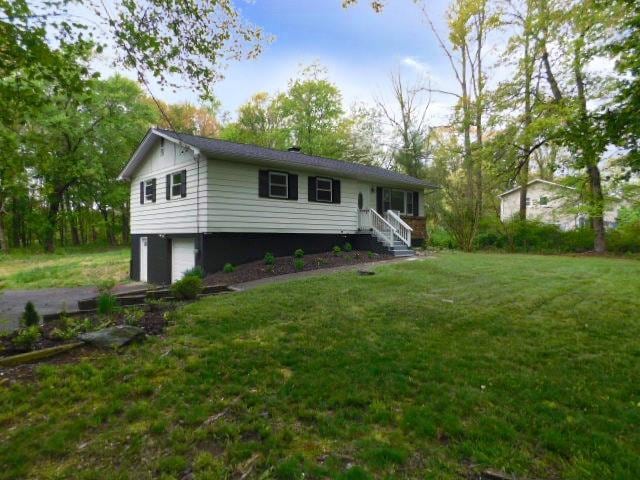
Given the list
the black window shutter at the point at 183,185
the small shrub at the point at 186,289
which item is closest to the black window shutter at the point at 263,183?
the black window shutter at the point at 183,185

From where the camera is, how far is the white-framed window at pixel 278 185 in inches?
496

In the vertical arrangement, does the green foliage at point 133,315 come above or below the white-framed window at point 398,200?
below

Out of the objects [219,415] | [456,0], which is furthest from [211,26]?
[456,0]

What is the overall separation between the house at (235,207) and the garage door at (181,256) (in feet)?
0.12

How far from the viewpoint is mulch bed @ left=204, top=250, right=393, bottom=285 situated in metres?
9.88

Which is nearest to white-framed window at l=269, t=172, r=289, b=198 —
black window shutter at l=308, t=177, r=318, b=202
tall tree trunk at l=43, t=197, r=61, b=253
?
black window shutter at l=308, t=177, r=318, b=202

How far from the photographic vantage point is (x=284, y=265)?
11.3 m

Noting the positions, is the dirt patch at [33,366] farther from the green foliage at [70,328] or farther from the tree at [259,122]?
the tree at [259,122]

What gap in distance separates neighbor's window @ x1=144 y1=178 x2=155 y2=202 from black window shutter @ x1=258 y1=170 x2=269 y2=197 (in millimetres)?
5003

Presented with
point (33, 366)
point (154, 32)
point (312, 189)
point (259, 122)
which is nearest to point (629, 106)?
point (154, 32)

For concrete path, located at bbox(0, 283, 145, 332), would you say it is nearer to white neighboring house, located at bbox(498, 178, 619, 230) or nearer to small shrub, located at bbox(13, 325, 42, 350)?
small shrub, located at bbox(13, 325, 42, 350)

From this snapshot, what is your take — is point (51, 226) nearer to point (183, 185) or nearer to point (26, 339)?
point (183, 185)

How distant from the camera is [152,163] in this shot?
14328 mm

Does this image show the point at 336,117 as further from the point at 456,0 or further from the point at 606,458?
the point at 606,458
